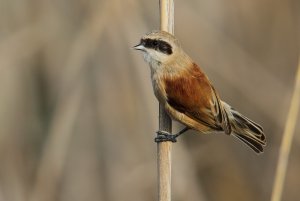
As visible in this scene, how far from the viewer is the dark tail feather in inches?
121

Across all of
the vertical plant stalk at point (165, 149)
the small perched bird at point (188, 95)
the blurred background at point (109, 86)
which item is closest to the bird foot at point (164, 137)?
the vertical plant stalk at point (165, 149)

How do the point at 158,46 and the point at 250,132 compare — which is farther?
the point at 250,132

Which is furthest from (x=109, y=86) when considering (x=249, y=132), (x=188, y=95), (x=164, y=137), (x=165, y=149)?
(x=165, y=149)

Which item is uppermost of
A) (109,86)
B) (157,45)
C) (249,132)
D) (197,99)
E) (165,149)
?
(109,86)

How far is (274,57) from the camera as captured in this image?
4.43 metres

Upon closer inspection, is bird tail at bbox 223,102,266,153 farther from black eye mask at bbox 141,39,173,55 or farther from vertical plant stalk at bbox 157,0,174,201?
black eye mask at bbox 141,39,173,55

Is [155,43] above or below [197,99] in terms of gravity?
above

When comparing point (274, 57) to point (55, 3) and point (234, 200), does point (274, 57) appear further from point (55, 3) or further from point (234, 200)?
point (55, 3)

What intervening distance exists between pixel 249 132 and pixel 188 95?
0.35m

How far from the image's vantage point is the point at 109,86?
13.4 ft

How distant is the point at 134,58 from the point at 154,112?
0.36 meters

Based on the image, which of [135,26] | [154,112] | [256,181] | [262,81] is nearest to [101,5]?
[135,26]

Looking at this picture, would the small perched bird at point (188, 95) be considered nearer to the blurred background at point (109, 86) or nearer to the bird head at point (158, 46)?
the bird head at point (158, 46)

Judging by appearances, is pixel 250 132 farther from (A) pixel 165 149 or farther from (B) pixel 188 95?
(A) pixel 165 149
